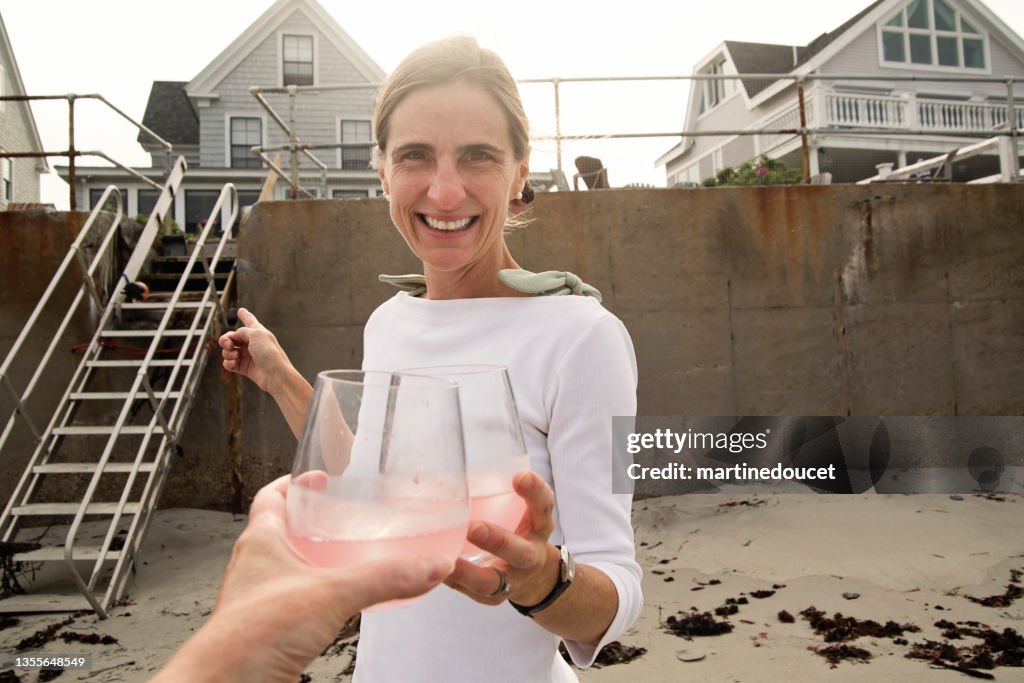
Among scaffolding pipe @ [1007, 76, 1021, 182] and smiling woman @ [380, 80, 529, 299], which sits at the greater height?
scaffolding pipe @ [1007, 76, 1021, 182]

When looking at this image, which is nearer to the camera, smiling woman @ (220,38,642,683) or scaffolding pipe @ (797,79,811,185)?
smiling woman @ (220,38,642,683)

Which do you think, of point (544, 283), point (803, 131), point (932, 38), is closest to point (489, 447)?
point (544, 283)

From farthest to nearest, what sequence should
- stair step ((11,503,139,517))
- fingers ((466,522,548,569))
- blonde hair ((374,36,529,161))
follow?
stair step ((11,503,139,517)) → blonde hair ((374,36,529,161)) → fingers ((466,522,548,569))

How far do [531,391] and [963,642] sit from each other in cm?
349

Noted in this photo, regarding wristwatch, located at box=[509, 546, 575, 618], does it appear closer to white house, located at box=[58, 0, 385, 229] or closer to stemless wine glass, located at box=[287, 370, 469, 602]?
stemless wine glass, located at box=[287, 370, 469, 602]

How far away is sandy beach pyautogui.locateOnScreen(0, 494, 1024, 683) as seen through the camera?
11.1 ft

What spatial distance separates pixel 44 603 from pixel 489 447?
493cm

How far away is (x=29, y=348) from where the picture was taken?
5.71 meters

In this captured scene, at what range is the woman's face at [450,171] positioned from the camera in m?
1.27

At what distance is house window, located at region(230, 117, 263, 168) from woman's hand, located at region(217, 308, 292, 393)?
21.0 metres

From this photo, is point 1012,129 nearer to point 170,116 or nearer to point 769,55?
point 769,55

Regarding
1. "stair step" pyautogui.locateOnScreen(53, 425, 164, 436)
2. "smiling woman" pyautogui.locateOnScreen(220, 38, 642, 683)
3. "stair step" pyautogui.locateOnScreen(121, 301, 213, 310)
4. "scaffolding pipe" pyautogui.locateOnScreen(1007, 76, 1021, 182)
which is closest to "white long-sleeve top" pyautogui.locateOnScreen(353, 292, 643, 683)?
"smiling woman" pyautogui.locateOnScreen(220, 38, 642, 683)

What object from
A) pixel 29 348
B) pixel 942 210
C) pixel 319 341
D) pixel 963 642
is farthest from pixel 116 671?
pixel 942 210

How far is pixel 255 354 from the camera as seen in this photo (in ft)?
5.56
